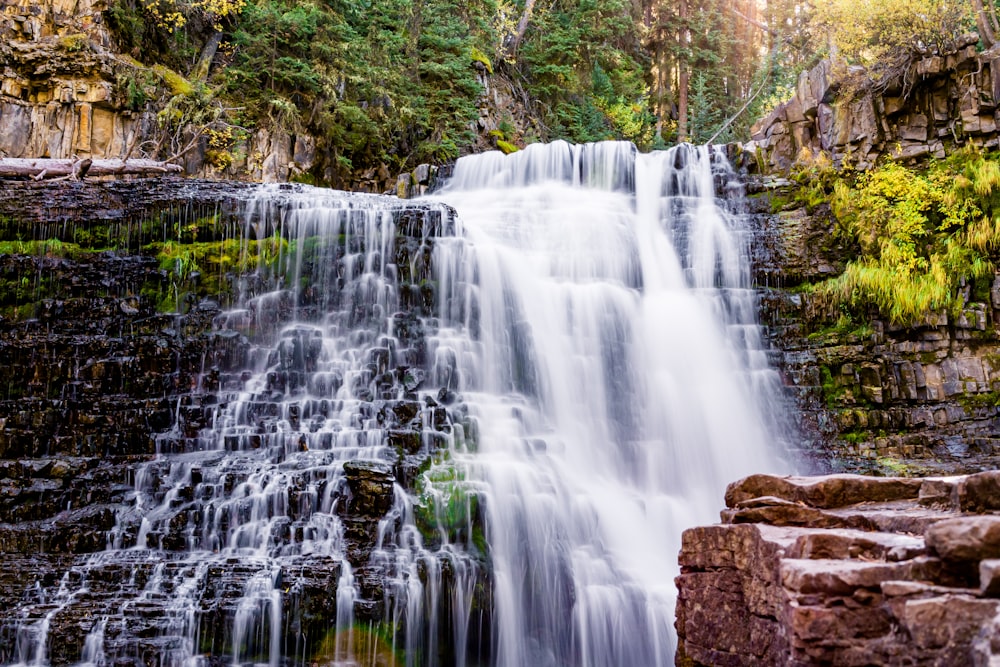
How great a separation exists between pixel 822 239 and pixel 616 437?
6.39 metres

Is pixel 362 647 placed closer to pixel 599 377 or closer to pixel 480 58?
pixel 599 377

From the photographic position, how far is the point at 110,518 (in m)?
8.43

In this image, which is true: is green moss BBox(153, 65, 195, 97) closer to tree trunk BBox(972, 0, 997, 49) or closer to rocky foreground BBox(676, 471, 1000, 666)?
rocky foreground BBox(676, 471, 1000, 666)

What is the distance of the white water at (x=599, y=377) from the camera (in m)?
8.20

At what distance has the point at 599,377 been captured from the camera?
40.2 ft

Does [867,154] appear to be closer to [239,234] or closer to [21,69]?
[239,234]

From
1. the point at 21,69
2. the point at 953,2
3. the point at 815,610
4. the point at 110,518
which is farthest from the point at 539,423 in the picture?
the point at 21,69

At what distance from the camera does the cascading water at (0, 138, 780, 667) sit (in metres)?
7.47

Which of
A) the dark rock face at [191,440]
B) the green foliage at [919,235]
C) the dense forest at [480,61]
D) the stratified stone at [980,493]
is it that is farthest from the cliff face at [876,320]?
the stratified stone at [980,493]

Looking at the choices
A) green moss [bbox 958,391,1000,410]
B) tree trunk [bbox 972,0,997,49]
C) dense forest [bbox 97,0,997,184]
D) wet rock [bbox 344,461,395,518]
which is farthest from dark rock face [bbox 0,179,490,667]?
tree trunk [bbox 972,0,997,49]

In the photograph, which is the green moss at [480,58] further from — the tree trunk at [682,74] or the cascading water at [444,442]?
the cascading water at [444,442]

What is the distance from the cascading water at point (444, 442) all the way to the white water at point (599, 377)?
Result: 0.04 meters

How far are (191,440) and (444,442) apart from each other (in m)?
3.42

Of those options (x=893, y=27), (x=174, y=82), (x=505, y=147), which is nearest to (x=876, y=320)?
(x=893, y=27)
